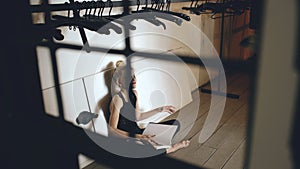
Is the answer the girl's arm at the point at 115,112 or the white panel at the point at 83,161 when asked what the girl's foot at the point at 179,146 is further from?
the white panel at the point at 83,161

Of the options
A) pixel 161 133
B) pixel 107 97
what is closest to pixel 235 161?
pixel 161 133

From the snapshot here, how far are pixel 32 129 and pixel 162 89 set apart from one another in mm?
1424

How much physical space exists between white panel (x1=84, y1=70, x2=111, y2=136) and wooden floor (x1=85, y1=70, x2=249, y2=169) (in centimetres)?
30

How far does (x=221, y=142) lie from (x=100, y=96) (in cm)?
114

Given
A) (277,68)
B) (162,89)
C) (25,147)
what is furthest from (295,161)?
(162,89)

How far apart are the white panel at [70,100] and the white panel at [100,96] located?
0.18 feet

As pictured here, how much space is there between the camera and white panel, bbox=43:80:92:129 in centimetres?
154

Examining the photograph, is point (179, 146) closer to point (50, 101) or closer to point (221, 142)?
point (221, 142)

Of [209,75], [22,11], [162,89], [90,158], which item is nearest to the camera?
[22,11]

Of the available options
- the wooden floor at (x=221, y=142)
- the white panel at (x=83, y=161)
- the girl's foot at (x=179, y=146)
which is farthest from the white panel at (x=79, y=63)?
the girl's foot at (x=179, y=146)

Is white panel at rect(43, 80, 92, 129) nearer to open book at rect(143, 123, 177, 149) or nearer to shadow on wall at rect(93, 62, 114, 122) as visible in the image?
shadow on wall at rect(93, 62, 114, 122)

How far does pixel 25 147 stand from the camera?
1.33 meters

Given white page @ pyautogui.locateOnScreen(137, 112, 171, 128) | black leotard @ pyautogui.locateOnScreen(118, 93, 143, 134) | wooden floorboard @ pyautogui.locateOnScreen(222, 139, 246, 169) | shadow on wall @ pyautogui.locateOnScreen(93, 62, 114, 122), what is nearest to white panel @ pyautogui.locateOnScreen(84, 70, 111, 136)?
shadow on wall @ pyautogui.locateOnScreen(93, 62, 114, 122)

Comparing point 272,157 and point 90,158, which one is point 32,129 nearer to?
point 90,158
